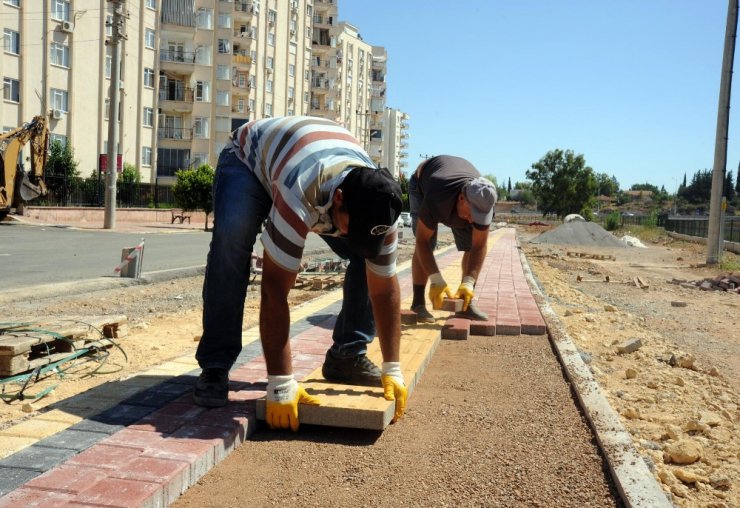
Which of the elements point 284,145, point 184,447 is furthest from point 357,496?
point 284,145

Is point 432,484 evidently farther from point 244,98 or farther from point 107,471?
point 244,98

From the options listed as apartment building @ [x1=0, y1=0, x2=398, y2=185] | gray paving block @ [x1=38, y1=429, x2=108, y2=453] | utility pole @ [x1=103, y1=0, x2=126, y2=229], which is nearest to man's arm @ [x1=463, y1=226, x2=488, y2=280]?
gray paving block @ [x1=38, y1=429, x2=108, y2=453]

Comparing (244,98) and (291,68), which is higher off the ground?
(291,68)

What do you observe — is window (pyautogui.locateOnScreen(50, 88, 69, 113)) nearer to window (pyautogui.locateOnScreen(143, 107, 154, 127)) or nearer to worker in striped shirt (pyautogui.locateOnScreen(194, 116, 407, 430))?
window (pyautogui.locateOnScreen(143, 107, 154, 127))

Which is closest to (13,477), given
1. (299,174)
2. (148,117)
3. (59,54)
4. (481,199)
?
(299,174)

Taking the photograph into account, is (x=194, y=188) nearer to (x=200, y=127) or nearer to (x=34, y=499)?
(x=200, y=127)

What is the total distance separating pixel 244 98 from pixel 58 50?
21.9m

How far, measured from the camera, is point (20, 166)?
24.2 metres

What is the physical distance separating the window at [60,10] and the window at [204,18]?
1660 centimetres

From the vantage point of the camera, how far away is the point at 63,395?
399 cm

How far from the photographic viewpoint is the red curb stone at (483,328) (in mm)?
5902

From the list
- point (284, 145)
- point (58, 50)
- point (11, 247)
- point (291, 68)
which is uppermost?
point (291, 68)

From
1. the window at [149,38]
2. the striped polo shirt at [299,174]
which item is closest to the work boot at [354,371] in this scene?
the striped polo shirt at [299,174]

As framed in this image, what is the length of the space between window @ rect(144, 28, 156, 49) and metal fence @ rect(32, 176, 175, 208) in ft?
31.0
